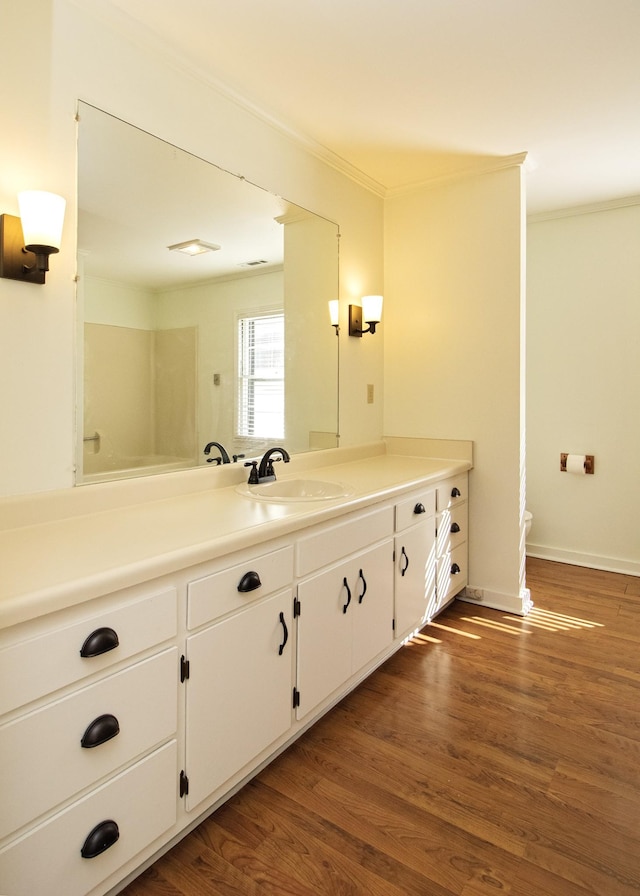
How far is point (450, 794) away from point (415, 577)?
0.99 meters

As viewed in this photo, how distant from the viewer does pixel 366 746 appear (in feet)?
6.06

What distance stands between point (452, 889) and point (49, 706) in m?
1.07

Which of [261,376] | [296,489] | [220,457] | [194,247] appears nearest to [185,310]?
[194,247]

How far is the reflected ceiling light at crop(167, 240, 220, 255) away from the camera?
206 centimetres

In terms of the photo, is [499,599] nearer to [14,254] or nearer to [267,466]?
[267,466]

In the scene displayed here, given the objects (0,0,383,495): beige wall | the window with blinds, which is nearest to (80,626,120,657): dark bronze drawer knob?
(0,0,383,495): beige wall

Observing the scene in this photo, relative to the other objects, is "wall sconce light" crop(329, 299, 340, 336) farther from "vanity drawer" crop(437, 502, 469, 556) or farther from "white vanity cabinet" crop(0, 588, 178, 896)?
"white vanity cabinet" crop(0, 588, 178, 896)

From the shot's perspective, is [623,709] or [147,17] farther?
[623,709]

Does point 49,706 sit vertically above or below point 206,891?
above

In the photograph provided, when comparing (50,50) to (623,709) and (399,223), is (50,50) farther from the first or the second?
(623,709)

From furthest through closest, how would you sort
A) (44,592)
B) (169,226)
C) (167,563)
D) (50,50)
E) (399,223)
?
(399,223) → (169,226) → (50,50) → (167,563) → (44,592)

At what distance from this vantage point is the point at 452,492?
2.87m

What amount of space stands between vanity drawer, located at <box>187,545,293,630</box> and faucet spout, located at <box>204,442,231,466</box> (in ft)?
2.23

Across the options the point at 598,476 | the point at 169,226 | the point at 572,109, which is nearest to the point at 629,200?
the point at 572,109
